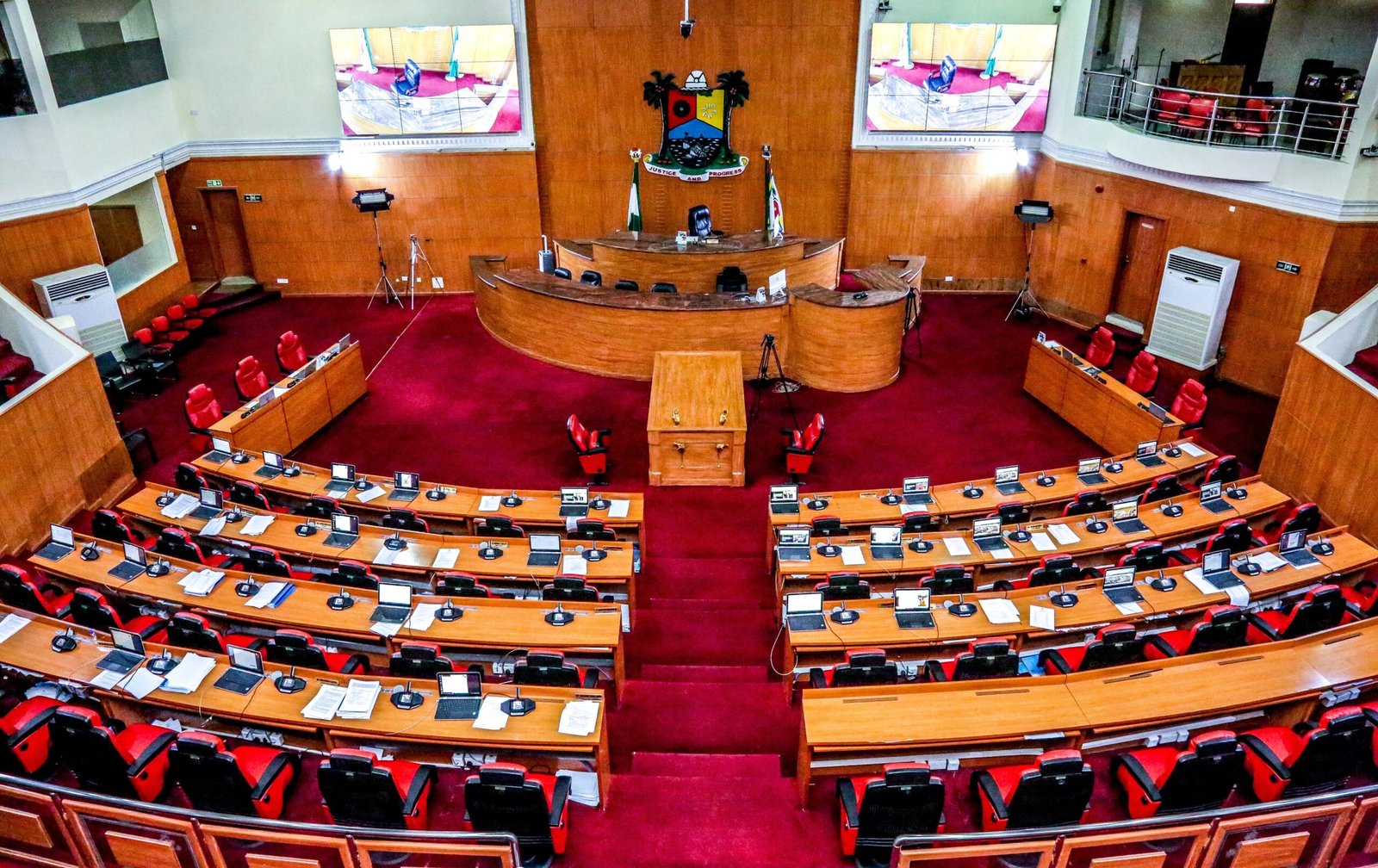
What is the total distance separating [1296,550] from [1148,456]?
7.40 feet

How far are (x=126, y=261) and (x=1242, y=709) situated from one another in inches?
726

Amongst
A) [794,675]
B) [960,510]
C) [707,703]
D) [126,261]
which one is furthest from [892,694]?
[126,261]

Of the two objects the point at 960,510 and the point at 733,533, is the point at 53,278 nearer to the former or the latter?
the point at 733,533

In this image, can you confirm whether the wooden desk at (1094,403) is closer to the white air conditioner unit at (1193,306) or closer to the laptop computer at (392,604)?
the white air conditioner unit at (1193,306)

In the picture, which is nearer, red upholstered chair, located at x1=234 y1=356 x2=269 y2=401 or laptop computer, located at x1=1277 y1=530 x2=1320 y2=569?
laptop computer, located at x1=1277 y1=530 x2=1320 y2=569

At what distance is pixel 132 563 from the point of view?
898 centimetres

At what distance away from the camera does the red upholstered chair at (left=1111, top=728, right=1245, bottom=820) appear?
6.24 meters

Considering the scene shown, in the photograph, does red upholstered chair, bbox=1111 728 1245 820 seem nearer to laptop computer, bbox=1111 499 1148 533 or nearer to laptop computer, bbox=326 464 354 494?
laptop computer, bbox=1111 499 1148 533

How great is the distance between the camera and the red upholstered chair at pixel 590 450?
11.8 metres

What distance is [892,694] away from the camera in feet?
23.3

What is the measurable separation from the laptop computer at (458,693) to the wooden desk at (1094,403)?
29.0ft

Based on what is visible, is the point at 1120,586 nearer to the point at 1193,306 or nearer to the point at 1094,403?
the point at 1094,403

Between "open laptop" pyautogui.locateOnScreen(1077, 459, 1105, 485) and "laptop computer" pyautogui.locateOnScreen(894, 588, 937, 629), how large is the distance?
367cm

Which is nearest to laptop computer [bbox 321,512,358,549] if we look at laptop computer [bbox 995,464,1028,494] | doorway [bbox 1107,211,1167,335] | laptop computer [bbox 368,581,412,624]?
laptop computer [bbox 368,581,412,624]
